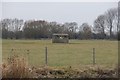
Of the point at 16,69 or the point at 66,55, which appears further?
the point at 66,55

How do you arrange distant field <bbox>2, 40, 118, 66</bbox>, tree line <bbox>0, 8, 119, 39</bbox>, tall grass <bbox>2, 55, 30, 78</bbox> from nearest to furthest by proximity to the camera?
tall grass <bbox>2, 55, 30, 78</bbox>, distant field <bbox>2, 40, 118, 66</bbox>, tree line <bbox>0, 8, 119, 39</bbox>

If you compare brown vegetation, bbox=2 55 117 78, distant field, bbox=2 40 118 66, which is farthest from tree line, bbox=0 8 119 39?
brown vegetation, bbox=2 55 117 78

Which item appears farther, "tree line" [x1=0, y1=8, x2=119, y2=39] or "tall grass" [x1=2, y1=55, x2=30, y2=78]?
"tree line" [x1=0, y1=8, x2=119, y2=39]

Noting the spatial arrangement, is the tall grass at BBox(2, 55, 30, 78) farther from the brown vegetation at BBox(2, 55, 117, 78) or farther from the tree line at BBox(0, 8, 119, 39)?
the tree line at BBox(0, 8, 119, 39)

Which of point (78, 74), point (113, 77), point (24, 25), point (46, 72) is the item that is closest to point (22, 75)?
point (46, 72)

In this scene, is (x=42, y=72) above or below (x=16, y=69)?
below

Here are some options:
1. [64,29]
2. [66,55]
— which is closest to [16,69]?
[66,55]

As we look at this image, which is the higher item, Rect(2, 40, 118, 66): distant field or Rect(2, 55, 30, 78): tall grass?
Rect(2, 55, 30, 78): tall grass

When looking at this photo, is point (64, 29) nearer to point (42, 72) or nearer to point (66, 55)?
point (66, 55)

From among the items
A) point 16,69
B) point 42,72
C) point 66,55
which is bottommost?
point 66,55

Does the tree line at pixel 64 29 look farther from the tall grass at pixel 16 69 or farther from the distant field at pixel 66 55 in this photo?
the tall grass at pixel 16 69

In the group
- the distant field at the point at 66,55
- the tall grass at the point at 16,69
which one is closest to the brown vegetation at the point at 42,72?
the tall grass at the point at 16,69

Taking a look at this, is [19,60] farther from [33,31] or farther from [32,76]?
[33,31]

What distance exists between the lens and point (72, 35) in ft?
259
